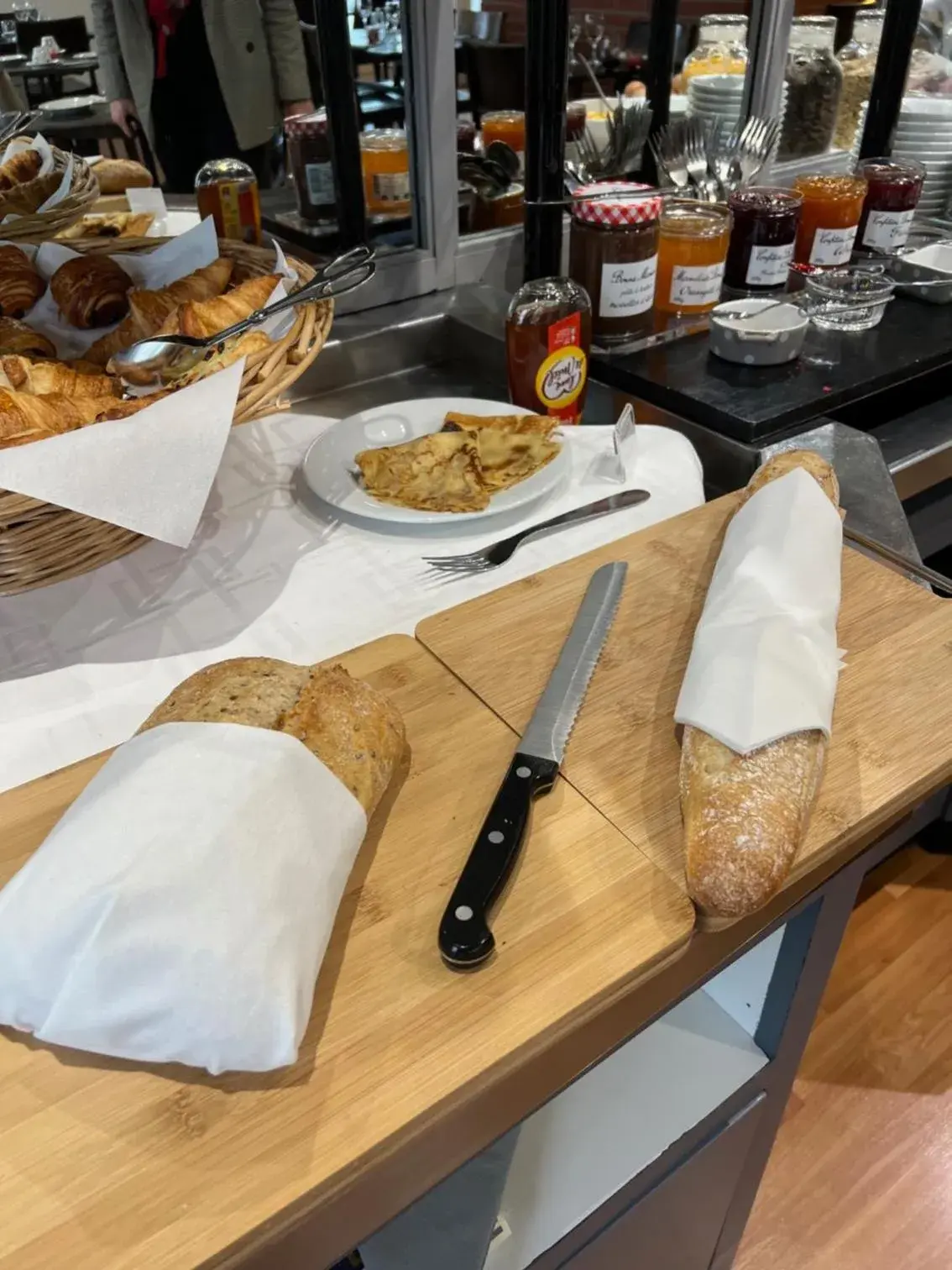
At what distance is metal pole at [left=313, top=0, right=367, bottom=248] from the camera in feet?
3.48

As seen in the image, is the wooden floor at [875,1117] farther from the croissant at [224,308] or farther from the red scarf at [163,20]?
the red scarf at [163,20]

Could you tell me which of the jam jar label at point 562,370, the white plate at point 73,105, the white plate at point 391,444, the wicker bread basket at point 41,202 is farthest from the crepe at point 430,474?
the white plate at point 73,105

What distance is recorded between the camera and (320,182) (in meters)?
1.22

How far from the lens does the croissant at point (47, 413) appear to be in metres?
0.68

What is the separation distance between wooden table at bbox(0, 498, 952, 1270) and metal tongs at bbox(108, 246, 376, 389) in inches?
11.9

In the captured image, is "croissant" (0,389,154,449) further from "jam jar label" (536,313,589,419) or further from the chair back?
the chair back

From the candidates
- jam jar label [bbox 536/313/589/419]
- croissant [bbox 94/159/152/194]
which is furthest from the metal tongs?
croissant [bbox 94/159/152/194]

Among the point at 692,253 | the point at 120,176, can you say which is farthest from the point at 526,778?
the point at 120,176

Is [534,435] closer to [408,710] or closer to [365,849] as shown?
[408,710]

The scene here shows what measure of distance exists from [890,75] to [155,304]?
4.13 feet

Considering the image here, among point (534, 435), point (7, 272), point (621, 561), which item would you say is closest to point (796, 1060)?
point (621, 561)

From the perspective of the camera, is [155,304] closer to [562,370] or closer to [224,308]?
[224,308]

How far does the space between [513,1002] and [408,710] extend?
0.72ft

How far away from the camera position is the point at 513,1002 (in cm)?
46
